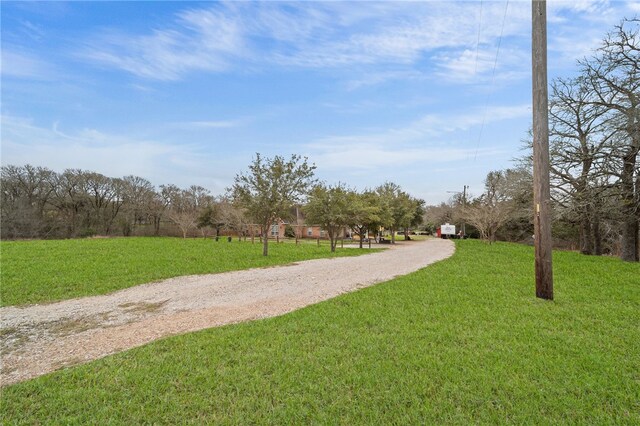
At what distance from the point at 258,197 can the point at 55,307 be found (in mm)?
9350

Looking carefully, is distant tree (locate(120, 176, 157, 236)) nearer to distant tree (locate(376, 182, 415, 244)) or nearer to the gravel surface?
distant tree (locate(376, 182, 415, 244))

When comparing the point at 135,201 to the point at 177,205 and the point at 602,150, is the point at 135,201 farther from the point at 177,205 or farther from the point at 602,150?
the point at 602,150

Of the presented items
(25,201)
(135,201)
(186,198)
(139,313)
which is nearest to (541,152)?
(139,313)

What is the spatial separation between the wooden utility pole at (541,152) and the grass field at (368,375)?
1.12m

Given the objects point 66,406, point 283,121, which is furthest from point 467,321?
point 283,121

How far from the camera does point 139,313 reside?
560cm

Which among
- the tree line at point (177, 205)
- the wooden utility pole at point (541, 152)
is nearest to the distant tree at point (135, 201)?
the tree line at point (177, 205)

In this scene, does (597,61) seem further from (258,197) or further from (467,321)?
(258,197)

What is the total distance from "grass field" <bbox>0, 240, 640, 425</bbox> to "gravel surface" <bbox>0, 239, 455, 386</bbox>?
591 millimetres

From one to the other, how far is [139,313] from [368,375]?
178 inches

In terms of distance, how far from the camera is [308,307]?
228 inches

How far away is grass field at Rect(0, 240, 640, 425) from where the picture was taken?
2.47 m

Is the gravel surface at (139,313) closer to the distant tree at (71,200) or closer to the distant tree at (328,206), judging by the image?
the distant tree at (328,206)

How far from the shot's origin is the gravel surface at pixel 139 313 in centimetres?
382
